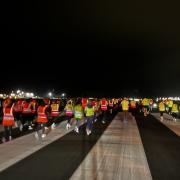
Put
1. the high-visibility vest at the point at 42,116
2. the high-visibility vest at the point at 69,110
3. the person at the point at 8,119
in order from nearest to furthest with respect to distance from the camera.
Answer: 1. the person at the point at 8,119
2. the high-visibility vest at the point at 42,116
3. the high-visibility vest at the point at 69,110

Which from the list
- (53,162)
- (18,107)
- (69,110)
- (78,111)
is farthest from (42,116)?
(18,107)

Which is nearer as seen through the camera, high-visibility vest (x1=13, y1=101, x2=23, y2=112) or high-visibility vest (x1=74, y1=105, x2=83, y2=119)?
high-visibility vest (x1=74, y1=105, x2=83, y2=119)

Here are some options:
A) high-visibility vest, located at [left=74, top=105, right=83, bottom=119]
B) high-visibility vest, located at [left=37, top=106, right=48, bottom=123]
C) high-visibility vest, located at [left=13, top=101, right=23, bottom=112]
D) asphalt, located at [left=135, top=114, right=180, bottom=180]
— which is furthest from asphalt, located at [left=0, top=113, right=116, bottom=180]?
high-visibility vest, located at [left=13, top=101, right=23, bottom=112]

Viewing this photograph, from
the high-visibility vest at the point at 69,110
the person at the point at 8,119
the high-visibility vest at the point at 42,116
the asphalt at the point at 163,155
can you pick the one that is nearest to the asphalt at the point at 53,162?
the high-visibility vest at the point at 42,116

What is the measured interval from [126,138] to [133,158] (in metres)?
5.20

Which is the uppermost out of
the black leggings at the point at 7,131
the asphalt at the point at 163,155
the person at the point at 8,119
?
the person at the point at 8,119

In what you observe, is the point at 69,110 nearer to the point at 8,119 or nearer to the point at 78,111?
the point at 78,111

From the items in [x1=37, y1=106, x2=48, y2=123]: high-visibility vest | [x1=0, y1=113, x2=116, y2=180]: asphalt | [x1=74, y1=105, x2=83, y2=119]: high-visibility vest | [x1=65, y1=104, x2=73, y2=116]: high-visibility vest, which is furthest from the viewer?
[x1=65, y1=104, x2=73, y2=116]: high-visibility vest

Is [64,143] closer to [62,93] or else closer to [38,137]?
[38,137]

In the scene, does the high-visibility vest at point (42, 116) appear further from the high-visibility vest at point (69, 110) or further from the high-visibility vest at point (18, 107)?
the high-visibility vest at point (18, 107)

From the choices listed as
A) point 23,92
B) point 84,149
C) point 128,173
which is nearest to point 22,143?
point 84,149

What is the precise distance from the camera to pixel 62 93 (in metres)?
143

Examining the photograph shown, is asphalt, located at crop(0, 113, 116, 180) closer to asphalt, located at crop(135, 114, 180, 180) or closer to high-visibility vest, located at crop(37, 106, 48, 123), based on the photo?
high-visibility vest, located at crop(37, 106, 48, 123)

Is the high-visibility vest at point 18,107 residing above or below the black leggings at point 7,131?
above
